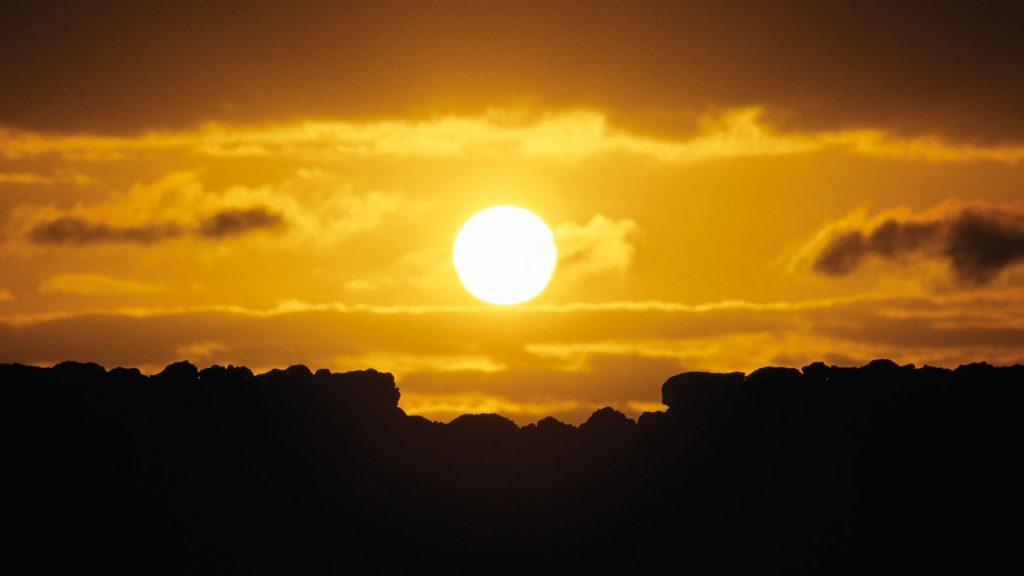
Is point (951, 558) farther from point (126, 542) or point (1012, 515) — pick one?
point (126, 542)

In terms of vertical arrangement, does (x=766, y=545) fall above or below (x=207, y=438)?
below

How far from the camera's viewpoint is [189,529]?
19288cm

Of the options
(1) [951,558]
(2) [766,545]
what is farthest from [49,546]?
(1) [951,558]

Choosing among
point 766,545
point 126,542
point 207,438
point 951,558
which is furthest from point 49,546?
point 951,558

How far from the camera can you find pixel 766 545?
19400 centimetres

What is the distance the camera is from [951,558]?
191 metres

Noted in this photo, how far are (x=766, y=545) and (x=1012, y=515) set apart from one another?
27558mm

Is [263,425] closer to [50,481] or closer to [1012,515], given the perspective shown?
[50,481]

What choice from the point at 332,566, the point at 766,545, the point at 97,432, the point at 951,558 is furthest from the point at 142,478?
the point at 951,558

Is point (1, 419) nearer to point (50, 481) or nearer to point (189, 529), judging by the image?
point (50, 481)

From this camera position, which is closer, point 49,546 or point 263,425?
point 49,546

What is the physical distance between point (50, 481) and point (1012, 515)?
10741cm

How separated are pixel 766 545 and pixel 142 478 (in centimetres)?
7088

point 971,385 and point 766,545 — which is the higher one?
point 971,385
